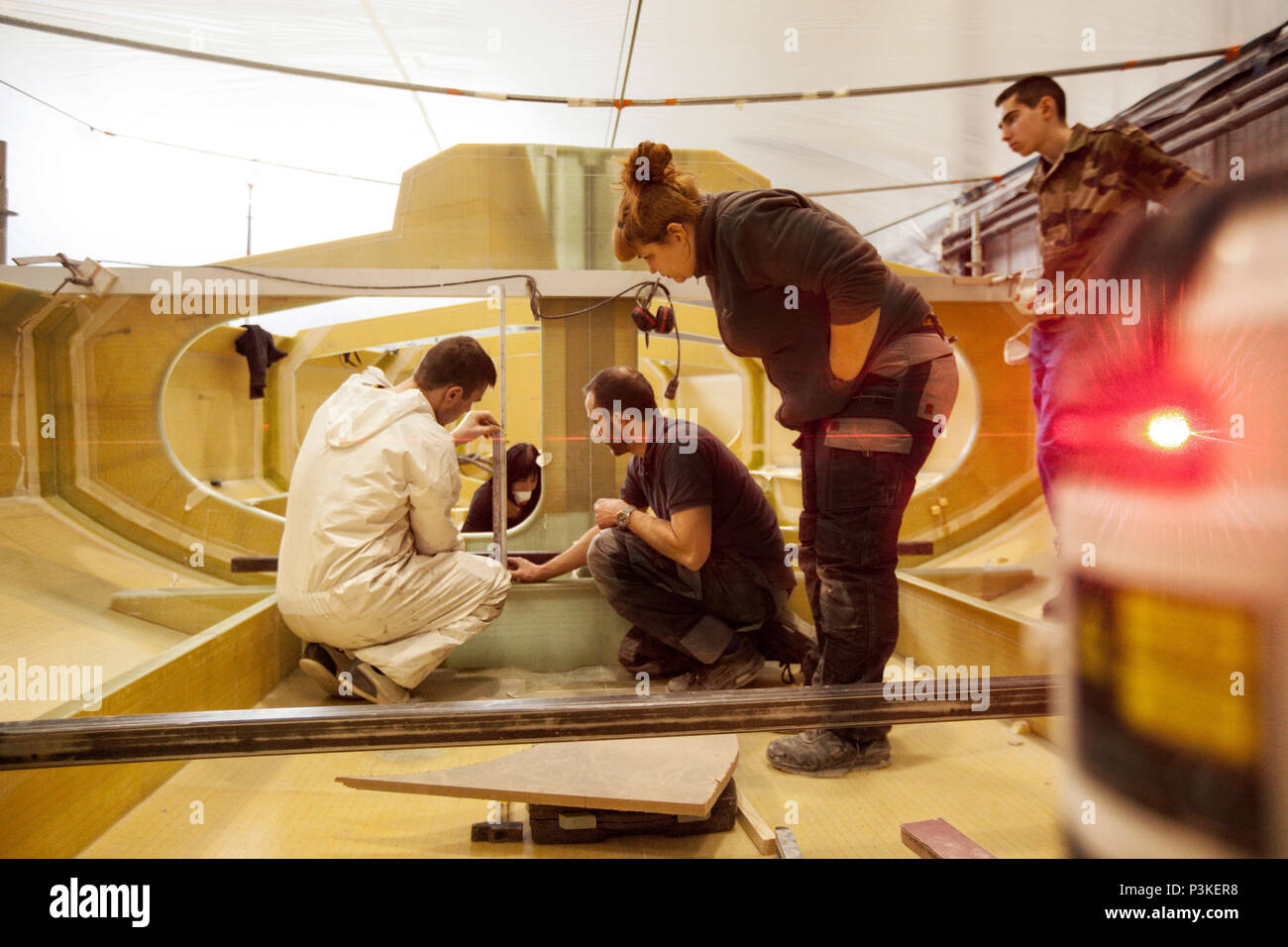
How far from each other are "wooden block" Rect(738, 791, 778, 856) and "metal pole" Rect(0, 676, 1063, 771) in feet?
0.79

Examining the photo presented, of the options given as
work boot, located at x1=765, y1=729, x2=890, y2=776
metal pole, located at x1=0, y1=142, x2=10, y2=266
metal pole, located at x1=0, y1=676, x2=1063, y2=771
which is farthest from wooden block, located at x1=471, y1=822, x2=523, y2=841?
metal pole, located at x1=0, y1=142, x2=10, y2=266

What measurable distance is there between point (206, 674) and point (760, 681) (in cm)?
129

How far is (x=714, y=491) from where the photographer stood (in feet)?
5.09

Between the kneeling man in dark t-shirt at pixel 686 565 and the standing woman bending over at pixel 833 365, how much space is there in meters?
0.42

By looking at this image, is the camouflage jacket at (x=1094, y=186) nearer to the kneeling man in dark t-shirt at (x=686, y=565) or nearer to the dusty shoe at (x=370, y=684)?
the kneeling man in dark t-shirt at (x=686, y=565)

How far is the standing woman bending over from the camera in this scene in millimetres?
1039

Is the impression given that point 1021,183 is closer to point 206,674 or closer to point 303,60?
point 303,60

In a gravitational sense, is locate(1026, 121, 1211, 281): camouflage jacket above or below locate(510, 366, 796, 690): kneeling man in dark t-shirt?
above

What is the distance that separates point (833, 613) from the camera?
3.73 ft

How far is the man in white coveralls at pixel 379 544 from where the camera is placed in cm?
141

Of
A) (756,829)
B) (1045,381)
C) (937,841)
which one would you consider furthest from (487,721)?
(1045,381)

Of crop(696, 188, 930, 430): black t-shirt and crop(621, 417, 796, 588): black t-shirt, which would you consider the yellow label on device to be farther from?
crop(621, 417, 796, 588): black t-shirt

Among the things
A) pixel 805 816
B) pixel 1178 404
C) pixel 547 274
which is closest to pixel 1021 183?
pixel 547 274

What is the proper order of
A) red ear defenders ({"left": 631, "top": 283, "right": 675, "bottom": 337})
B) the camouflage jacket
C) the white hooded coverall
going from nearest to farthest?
1. the camouflage jacket
2. the white hooded coverall
3. red ear defenders ({"left": 631, "top": 283, "right": 675, "bottom": 337})
